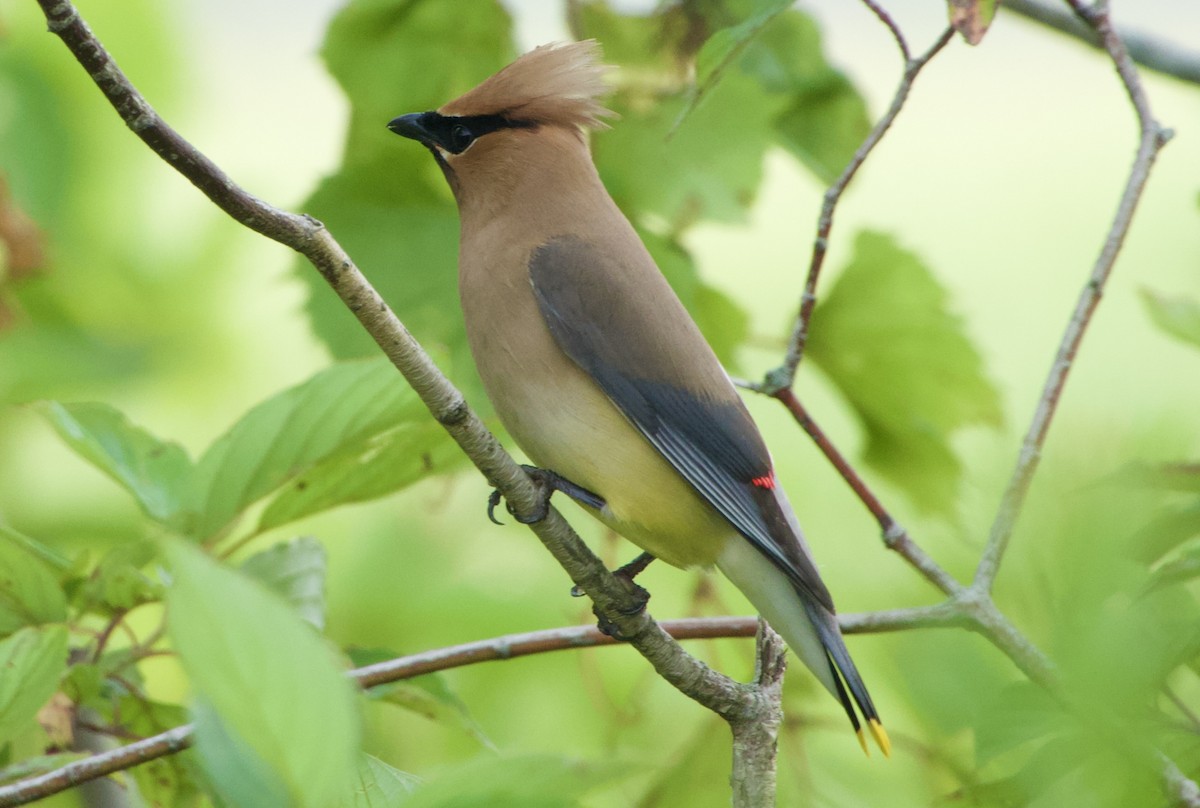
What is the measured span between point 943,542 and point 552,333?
1193mm

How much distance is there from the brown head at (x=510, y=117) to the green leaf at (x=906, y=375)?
61 cm

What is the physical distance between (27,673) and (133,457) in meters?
0.37

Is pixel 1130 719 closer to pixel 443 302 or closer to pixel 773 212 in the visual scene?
pixel 443 302

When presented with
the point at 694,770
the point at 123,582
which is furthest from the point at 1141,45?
the point at 123,582

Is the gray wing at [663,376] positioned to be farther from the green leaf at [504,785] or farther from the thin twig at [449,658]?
the green leaf at [504,785]

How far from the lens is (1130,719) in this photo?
0.66 m

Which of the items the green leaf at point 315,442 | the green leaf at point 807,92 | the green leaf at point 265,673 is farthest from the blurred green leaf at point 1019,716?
the green leaf at point 807,92

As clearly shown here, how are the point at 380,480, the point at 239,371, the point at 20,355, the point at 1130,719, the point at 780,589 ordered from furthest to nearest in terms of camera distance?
the point at 239,371 → the point at 20,355 → the point at 780,589 → the point at 380,480 → the point at 1130,719

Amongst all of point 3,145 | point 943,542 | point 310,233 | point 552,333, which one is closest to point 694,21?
point 552,333

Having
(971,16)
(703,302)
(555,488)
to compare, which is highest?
(703,302)

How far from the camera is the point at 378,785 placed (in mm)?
979

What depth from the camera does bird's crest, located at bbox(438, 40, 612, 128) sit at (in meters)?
2.16

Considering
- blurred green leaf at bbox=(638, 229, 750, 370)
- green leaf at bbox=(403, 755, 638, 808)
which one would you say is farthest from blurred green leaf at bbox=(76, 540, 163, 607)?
blurred green leaf at bbox=(638, 229, 750, 370)

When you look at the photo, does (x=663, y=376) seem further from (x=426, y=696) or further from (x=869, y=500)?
(x=426, y=696)
